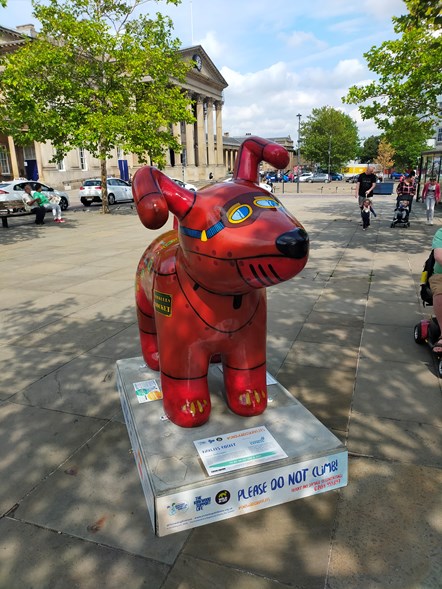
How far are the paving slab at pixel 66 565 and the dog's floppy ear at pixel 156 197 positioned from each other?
65.8 inches

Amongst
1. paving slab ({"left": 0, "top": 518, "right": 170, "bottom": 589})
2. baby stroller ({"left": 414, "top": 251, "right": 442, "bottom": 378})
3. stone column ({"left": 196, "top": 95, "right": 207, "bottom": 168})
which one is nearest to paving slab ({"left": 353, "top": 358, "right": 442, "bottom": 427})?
baby stroller ({"left": 414, "top": 251, "right": 442, "bottom": 378})

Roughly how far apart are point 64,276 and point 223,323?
649 cm

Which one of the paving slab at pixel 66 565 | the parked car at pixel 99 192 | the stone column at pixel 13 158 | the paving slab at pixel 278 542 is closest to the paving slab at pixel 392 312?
the paving slab at pixel 278 542

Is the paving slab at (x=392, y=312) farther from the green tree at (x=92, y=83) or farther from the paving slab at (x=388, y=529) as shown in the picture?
the green tree at (x=92, y=83)

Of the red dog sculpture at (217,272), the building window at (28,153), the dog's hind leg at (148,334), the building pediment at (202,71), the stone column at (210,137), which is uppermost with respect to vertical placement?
the building pediment at (202,71)

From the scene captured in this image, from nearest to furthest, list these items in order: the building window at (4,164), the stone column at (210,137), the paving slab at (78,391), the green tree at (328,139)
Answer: the paving slab at (78,391), the building window at (4,164), the stone column at (210,137), the green tree at (328,139)

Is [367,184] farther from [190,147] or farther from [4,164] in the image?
[190,147]

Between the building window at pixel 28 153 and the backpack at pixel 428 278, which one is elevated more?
the building window at pixel 28 153

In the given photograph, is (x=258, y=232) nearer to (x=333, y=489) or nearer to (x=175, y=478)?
(x=175, y=478)

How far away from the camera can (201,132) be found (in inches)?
2297

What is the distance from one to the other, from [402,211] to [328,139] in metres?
63.9

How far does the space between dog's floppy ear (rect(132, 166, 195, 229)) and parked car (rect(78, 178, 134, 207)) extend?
2415cm

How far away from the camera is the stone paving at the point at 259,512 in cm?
208

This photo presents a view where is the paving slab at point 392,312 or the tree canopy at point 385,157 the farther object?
the tree canopy at point 385,157
